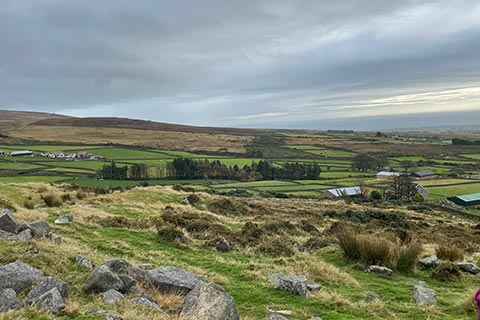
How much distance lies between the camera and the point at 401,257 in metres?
12.6

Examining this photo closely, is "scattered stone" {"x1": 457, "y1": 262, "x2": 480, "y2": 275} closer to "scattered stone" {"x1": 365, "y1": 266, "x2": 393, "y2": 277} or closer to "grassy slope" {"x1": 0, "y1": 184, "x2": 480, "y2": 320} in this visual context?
"grassy slope" {"x1": 0, "y1": 184, "x2": 480, "y2": 320}

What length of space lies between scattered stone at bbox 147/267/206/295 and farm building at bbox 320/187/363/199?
60769 mm

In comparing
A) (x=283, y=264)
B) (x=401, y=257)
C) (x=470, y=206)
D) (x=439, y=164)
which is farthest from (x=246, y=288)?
(x=439, y=164)

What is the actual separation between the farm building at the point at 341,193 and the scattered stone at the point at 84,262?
60.9 meters

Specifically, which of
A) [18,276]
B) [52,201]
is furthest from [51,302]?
[52,201]

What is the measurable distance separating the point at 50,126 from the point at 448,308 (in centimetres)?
21782

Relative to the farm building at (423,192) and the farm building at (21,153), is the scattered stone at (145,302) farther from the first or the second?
the farm building at (21,153)

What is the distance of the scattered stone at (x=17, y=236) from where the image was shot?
9.86 metres

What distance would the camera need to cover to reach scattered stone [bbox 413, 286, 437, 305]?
9242 mm

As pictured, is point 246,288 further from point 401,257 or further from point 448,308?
point 401,257

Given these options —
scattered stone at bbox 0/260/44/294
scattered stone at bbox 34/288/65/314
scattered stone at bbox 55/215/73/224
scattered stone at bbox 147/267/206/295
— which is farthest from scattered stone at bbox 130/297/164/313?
scattered stone at bbox 55/215/73/224

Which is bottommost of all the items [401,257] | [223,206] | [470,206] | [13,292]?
[470,206]

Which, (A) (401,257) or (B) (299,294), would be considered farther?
(A) (401,257)

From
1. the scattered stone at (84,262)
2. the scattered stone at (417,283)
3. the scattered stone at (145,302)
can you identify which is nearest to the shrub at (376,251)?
the scattered stone at (417,283)
